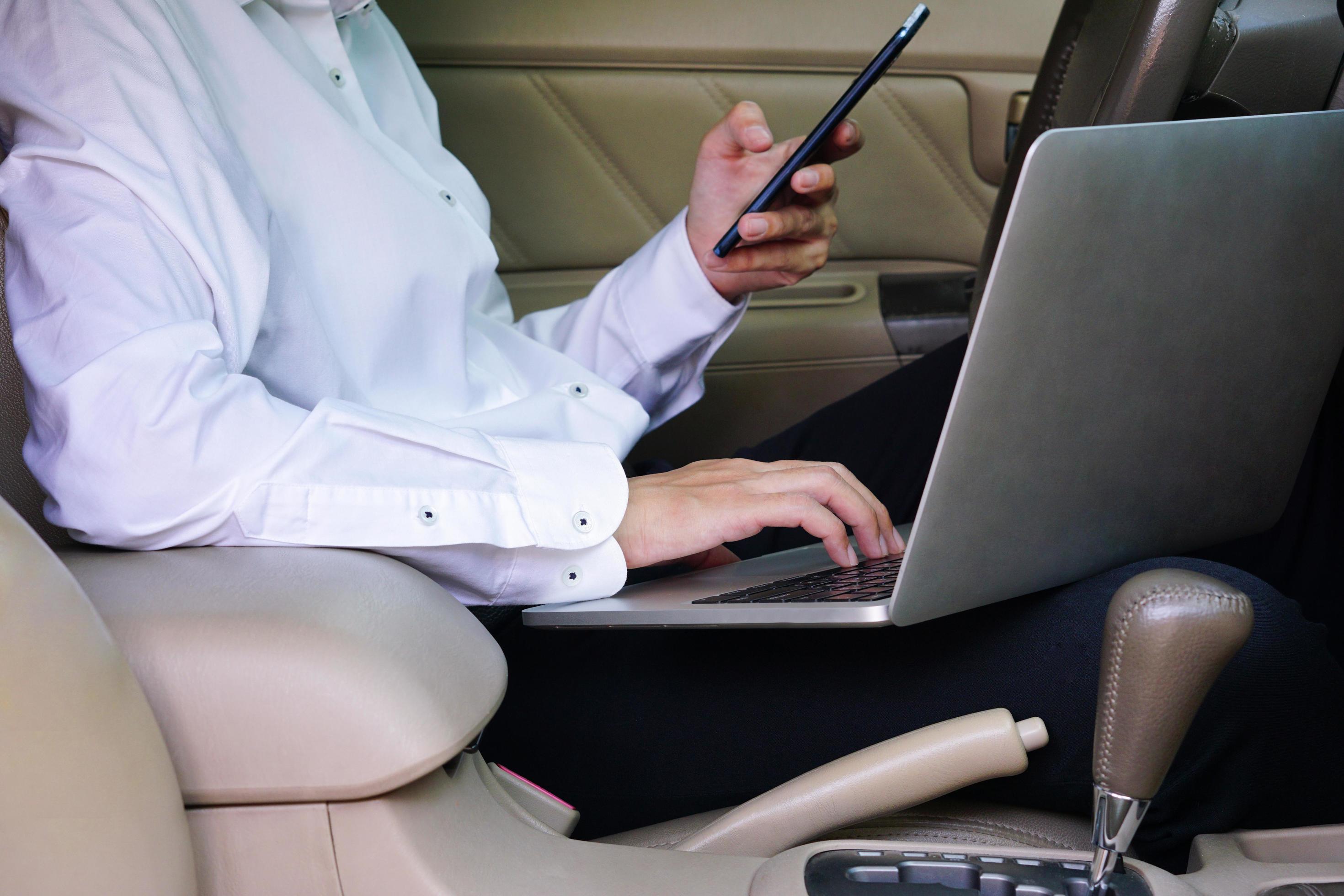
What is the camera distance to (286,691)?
47 cm

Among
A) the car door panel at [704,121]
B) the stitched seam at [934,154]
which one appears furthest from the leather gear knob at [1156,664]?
the stitched seam at [934,154]

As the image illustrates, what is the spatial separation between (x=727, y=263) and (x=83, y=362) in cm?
60

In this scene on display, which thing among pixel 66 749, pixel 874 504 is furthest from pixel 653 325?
pixel 66 749

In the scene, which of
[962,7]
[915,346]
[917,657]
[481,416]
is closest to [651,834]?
[917,657]

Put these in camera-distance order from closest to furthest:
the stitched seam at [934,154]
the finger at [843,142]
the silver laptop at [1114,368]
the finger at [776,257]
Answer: the silver laptop at [1114,368] → the finger at [843,142] → the finger at [776,257] → the stitched seam at [934,154]

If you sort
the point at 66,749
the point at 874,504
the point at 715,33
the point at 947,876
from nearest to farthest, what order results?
1. the point at 66,749
2. the point at 947,876
3. the point at 874,504
4. the point at 715,33

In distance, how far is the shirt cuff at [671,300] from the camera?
107 cm

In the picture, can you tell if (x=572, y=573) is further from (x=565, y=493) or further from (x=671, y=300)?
(x=671, y=300)

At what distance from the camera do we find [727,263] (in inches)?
40.8

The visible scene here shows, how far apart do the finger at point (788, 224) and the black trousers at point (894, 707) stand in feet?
1.22

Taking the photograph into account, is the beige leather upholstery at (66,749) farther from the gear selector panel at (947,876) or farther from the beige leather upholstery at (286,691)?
the gear selector panel at (947,876)

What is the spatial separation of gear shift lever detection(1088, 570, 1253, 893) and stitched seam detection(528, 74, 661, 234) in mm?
1230

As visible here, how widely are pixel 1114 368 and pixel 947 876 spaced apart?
28cm

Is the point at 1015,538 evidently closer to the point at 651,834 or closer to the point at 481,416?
the point at 651,834
